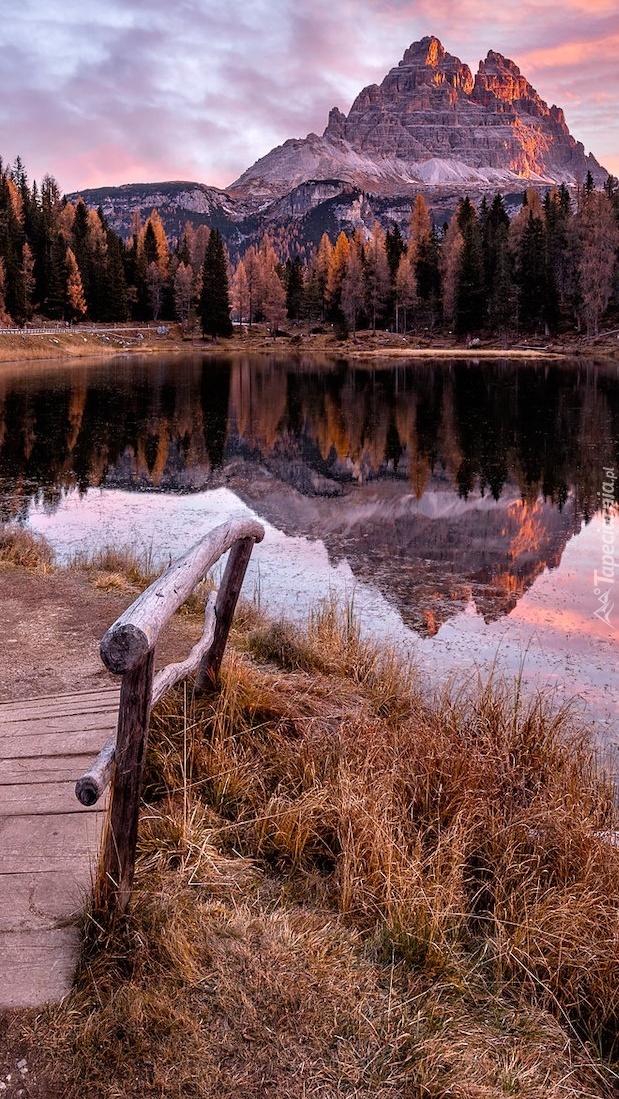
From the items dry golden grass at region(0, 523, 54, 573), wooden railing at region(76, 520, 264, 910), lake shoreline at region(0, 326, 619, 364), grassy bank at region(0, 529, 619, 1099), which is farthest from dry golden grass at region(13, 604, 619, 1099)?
lake shoreline at region(0, 326, 619, 364)

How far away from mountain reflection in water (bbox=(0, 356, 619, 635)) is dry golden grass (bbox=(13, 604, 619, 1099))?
468 centimetres

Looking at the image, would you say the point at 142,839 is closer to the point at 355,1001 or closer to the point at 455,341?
the point at 355,1001

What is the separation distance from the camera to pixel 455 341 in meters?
92.8

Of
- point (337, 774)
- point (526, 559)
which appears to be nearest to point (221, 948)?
point (337, 774)

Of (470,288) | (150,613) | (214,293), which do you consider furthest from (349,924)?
(214,293)

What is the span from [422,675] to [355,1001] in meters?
5.23

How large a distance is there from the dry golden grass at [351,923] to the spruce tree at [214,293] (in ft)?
322

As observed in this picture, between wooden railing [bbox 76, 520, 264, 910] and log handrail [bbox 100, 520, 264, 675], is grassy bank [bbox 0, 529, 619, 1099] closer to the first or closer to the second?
wooden railing [bbox 76, 520, 264, 910]

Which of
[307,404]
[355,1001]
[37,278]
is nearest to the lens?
[355,1001]

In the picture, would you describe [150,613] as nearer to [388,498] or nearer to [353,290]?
[388,498]

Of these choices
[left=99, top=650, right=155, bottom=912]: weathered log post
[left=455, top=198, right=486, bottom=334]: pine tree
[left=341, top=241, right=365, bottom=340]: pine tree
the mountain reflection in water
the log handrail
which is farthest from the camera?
[left=341, top=241, right=365, bottom=340]: pine tree

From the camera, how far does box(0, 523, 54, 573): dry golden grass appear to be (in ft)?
39.6

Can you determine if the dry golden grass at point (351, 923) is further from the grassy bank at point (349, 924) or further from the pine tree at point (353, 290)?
the pine tree at point (353, 290)

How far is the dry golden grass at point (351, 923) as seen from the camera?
3264 mm
